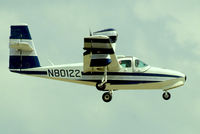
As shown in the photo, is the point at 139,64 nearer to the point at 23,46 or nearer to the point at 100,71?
the point at 100,71

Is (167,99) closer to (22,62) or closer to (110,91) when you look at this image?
(110,91)

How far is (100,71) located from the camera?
32.8m

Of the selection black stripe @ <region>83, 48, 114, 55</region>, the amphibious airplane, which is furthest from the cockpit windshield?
black stripe @ <region>83, 48, 114, 55</region>

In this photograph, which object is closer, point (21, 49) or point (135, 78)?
point (135, 78)

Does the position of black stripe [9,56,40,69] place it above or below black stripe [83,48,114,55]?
below

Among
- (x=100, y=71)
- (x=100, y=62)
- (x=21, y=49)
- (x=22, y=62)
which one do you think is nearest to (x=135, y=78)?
(x=100, y=71)

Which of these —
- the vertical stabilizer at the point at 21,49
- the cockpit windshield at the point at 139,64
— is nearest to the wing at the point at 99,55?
the cockpit windshield at the point at 139,64

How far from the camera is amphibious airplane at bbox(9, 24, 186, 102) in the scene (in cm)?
3261

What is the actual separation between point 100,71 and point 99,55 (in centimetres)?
239

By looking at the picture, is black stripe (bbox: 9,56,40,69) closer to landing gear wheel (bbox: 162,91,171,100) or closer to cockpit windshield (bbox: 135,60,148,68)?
cockpit windshield (bbox: 135,60,148,68)

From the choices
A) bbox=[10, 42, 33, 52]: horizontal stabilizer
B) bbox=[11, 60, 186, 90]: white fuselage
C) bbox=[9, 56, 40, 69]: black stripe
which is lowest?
bbox=[11, 60, 186, 90]: white fuselage

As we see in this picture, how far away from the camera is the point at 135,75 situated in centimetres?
3288

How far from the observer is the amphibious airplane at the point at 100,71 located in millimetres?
32612

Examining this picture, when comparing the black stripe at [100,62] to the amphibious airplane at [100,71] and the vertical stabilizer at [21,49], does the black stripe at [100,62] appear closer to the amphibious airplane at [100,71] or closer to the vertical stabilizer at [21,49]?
the amphibious airplane at [100,71]
